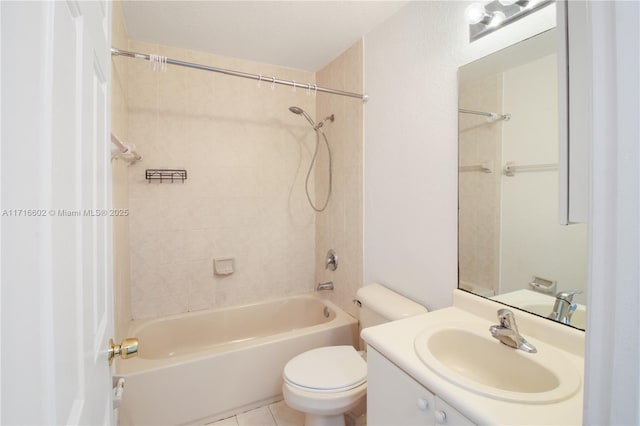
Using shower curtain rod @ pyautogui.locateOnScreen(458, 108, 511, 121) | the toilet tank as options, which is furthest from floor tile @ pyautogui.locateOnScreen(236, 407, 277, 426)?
shower curtain rod @ pyautogui.locateOnScreen(458, 108, 511, 121)

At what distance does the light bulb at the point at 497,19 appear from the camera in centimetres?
120

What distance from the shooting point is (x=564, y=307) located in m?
1.02

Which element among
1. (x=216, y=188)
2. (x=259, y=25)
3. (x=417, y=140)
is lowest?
(x=216, y=188)

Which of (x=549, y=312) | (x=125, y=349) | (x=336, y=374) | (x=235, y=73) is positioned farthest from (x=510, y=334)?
(x=235, y=73)

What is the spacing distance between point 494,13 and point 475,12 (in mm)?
73

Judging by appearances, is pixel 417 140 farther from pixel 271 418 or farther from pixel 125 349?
pixel 271 418

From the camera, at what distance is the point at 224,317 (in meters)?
2.37

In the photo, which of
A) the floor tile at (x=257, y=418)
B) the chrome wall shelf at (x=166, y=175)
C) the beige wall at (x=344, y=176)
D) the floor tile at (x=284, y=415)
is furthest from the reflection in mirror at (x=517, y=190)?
the chrome wall shelf at (x=166, y=175)

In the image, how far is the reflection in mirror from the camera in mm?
1037

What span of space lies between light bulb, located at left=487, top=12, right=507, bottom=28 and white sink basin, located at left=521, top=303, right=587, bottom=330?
1.13 metres

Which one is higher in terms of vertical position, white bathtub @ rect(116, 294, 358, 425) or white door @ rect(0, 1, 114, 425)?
white door @ rect(0, 1, 114, 425)

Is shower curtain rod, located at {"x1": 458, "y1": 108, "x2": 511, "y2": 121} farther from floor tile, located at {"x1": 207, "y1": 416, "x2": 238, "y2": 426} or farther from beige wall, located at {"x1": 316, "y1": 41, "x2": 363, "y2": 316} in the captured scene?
floor tile, located at {"x1": 207, "y1": 416, "x2": 238, "y2": 426}

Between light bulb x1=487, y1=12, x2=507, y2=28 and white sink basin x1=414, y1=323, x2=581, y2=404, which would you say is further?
light bulb x1=487, y1=12, x2=507, y2=28

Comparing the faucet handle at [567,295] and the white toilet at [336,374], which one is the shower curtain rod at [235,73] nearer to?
the white toilet at [336,374]
